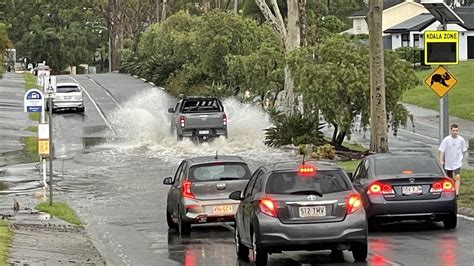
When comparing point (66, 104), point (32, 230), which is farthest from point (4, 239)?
point (66, 104)

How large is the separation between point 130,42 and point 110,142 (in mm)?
58753

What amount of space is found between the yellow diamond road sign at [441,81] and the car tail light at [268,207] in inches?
512

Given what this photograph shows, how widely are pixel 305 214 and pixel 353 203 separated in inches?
27.7

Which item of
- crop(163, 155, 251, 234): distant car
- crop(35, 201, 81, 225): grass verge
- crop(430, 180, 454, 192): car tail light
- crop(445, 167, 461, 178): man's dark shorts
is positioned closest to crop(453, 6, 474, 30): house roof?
crop(35, 201, 81, 225): grass verge

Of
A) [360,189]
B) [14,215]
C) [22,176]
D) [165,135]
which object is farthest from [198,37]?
[360,189]

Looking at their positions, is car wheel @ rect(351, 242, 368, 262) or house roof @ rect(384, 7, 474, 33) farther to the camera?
house roof @ rect(384, 7, 474, 33)

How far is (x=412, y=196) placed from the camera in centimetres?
1881

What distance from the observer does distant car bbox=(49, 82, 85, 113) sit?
58.2m

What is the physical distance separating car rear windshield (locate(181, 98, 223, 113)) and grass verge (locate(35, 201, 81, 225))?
51.3 ft

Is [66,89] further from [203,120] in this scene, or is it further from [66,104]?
[203,120]

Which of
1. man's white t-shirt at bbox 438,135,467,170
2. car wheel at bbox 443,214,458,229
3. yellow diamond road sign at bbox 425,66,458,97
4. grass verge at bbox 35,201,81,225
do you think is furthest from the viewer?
yellow diamond road sign at bbox 425,66,458,97

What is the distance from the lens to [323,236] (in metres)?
14.7

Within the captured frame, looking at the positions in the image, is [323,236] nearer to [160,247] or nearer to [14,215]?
[160,247]

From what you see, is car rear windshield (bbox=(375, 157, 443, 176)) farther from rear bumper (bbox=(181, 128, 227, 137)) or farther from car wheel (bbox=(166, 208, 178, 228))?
rear bumper (bbox=(181, 128, 227, 137))
